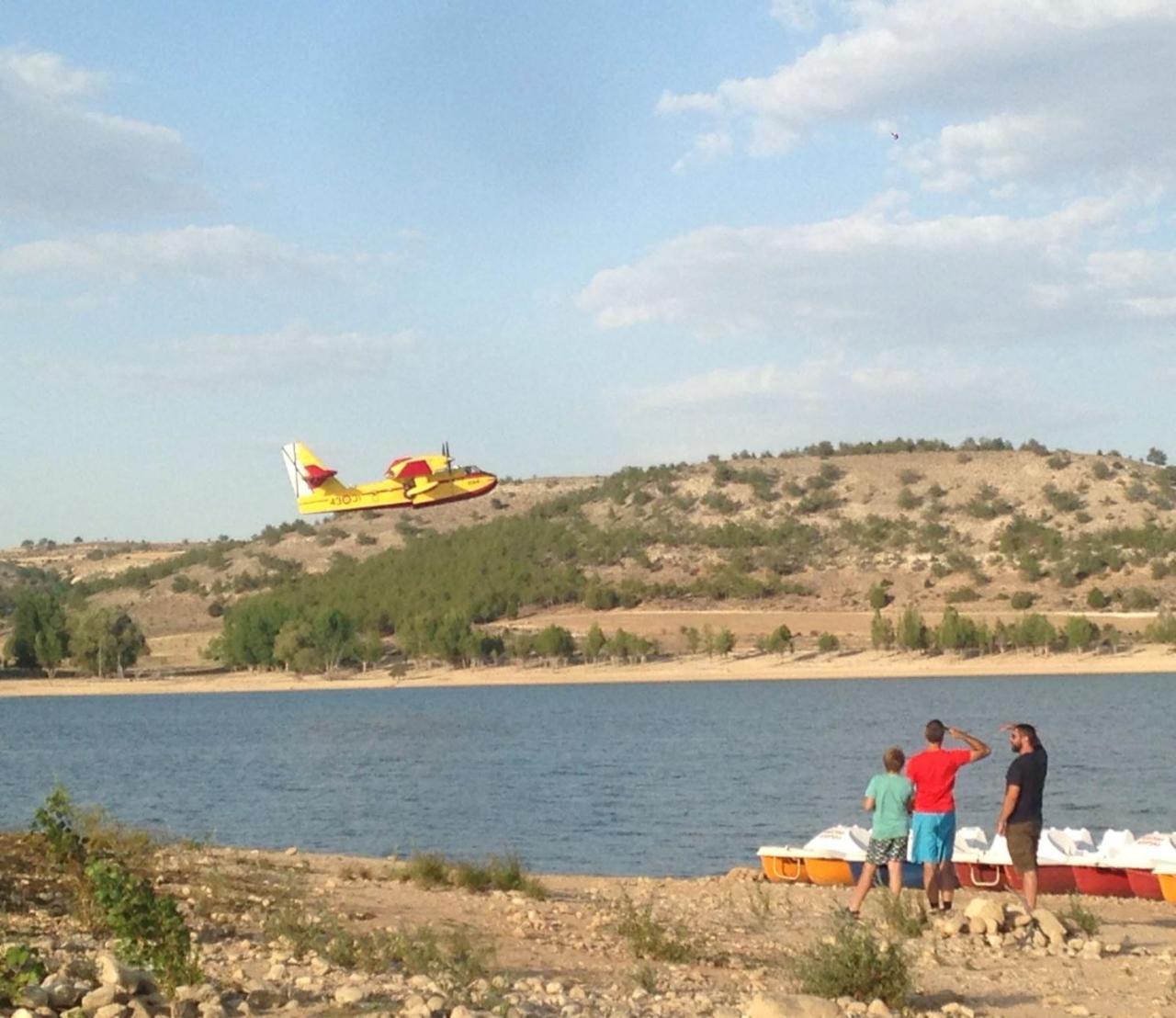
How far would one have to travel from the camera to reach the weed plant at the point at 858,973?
38.1 feet

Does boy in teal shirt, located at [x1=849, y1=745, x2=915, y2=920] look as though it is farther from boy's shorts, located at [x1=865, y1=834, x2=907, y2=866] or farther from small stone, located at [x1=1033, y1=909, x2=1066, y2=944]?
small stone, located at [x1=1033, y1=909, x2=1066, y2=944]

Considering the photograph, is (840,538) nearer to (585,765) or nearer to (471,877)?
(585,765)

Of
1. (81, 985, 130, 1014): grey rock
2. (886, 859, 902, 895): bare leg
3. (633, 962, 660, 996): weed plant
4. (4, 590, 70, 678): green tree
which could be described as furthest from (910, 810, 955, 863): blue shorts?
(4, 590, 70, 678): green tree

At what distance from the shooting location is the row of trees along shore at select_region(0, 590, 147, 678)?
110875 mm

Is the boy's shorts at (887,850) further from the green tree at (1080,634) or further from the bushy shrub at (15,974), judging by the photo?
the green tree at (1080,634)

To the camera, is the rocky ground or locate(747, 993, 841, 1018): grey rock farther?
the rocky ground

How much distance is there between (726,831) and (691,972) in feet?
62.1

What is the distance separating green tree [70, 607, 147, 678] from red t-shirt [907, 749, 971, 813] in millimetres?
100776

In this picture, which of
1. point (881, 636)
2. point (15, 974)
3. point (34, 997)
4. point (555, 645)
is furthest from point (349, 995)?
point (555, 645)

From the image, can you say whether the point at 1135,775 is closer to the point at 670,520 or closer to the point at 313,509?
the point at 313,509

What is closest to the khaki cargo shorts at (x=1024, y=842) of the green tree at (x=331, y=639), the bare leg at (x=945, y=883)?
the bare leg at (x=945, y=883)

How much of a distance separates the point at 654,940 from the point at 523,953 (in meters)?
1.11

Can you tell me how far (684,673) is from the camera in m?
102

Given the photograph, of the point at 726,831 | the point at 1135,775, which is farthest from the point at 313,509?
the point at 1135,775
